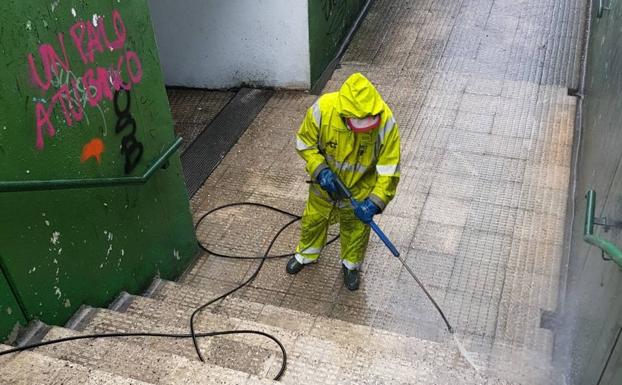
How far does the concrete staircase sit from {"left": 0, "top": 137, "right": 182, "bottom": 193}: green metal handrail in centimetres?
84

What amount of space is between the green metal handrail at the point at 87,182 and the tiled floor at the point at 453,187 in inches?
47.8

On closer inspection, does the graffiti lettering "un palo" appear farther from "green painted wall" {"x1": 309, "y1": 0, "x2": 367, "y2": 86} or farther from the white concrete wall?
"green painted wall" {"x1": 309, "y1": 0, "x2": 367, "y2": 86}

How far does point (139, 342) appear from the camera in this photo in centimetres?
A: 354

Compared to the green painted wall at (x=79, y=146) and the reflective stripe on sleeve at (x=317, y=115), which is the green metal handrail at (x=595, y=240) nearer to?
the reflective stripe on sleeve at (x=317, y=115)

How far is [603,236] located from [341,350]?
1637 mm

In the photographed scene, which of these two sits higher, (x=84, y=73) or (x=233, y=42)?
(x=84, y=73)

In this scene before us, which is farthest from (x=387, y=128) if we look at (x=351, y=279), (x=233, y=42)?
(x=233, y=42)

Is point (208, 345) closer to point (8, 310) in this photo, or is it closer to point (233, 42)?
point (8, 310)

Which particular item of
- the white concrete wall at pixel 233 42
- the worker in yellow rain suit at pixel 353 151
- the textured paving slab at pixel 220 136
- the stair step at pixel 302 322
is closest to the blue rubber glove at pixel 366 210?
the worker in yellow rain suit at pixel 353 151

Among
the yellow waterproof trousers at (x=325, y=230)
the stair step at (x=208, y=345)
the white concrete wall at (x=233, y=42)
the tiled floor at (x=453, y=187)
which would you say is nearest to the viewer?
the stair step at (x=208, y=345)

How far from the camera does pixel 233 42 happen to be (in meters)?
7.39

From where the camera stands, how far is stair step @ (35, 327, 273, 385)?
294cm

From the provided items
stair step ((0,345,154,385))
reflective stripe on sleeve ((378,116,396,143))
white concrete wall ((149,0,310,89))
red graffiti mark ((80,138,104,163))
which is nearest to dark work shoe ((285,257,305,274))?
reflective stripe on sleeve ((378,116,396,143))

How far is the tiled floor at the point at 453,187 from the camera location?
4.52 metres
